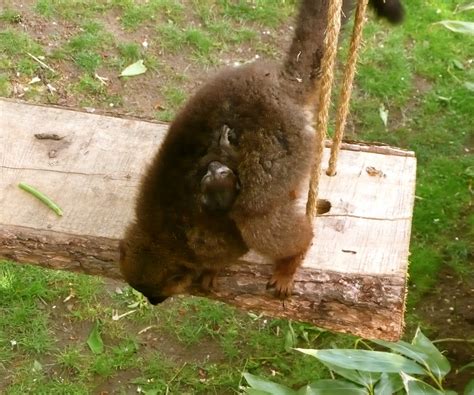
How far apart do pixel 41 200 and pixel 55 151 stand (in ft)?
1.03

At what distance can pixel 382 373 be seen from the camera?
3305 mm

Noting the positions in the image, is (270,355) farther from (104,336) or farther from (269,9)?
(269,9)

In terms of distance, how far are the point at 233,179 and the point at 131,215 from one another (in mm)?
532

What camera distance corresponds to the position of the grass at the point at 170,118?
13.5 feet

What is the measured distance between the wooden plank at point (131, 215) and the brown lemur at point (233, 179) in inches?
3.8

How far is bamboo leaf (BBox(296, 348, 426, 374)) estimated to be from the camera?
2973 mm

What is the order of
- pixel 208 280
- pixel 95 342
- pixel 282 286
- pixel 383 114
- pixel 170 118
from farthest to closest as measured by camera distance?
pixel 383 114, pixel 170 118, pixel 95 342, pixel 208 280, pixel 282 286

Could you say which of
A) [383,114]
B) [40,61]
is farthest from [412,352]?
[40,61]

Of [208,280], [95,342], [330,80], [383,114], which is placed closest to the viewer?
[330,80]

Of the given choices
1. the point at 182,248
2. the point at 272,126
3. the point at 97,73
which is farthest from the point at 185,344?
the point at 97,73

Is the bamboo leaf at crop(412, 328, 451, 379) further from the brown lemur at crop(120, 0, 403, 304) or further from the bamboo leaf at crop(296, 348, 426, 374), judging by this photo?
the brown lemur at crop(120, 0, 403, 304)

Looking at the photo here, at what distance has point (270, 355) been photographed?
13.7 ft

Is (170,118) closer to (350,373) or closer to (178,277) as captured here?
(178,277)

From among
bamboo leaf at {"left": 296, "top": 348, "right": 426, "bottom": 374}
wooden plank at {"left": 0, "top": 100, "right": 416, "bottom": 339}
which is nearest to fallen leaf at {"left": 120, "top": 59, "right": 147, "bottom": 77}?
wooden plank at {"left": 0, "top": 100, "right": 416, "bottom": 339}
